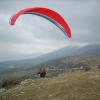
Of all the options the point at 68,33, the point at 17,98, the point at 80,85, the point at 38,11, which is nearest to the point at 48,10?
the point at 38,11

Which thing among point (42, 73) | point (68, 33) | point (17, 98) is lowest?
point (17, 98)

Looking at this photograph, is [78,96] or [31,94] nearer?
[78,96]

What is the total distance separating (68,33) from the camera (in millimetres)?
17047

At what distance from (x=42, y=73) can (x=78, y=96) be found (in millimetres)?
10530

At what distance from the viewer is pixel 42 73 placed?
22.9 meters

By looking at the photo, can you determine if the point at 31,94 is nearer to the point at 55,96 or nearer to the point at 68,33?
the point at 55,96

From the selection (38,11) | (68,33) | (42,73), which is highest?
(38,11)

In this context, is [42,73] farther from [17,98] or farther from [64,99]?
[64,99]

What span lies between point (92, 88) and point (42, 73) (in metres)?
10.0

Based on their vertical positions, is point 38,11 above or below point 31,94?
above

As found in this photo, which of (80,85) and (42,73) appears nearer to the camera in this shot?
(80,85)

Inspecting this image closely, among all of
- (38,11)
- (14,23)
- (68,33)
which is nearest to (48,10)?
(38,11)

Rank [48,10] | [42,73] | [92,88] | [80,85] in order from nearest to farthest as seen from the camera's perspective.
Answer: [92,88] → [80,85] → [48,10] → [42,73]

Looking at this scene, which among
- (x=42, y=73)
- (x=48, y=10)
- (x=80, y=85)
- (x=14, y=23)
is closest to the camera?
(x=14, y=23)
